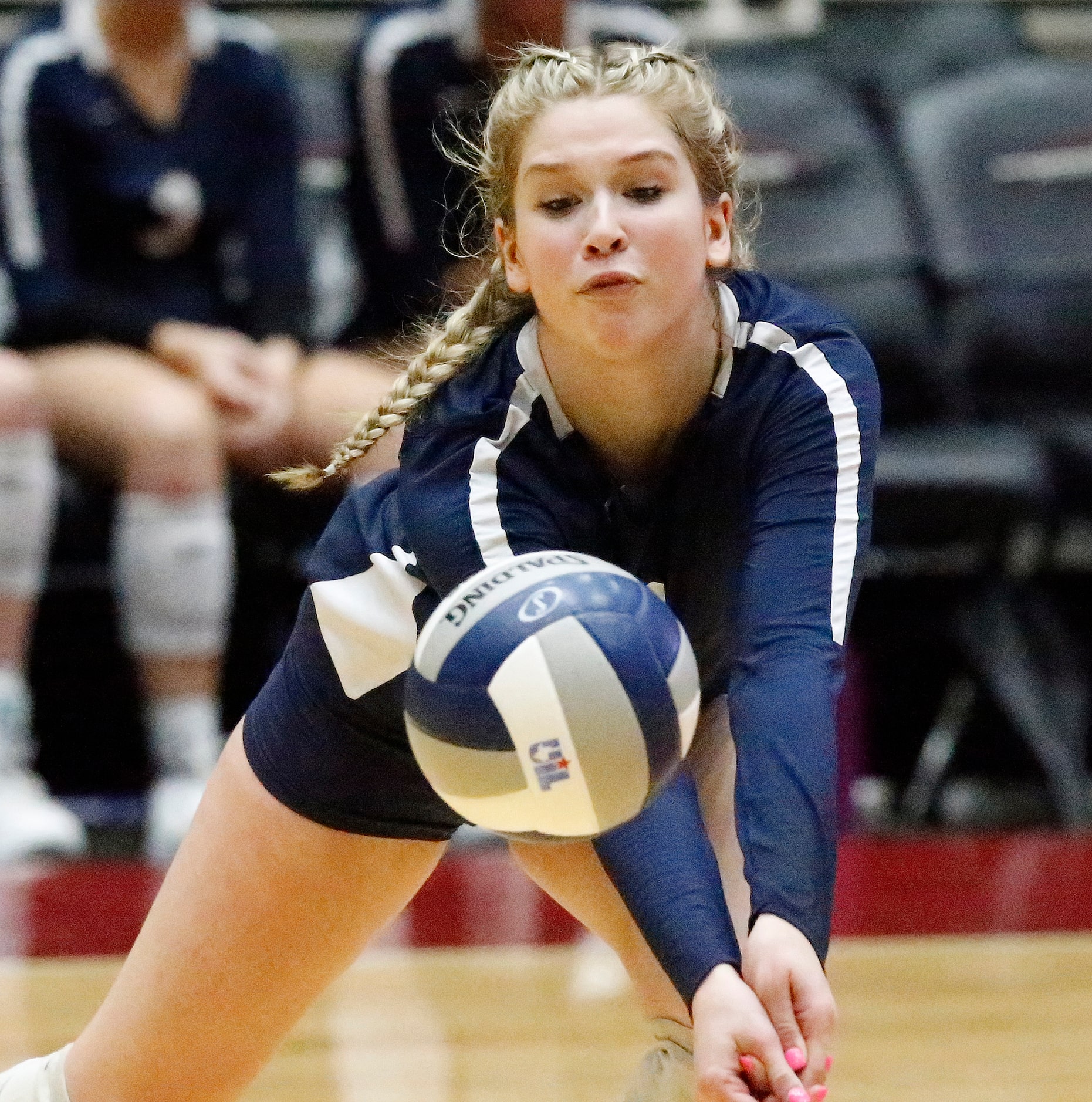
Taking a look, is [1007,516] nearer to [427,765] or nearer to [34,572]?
[34,572]

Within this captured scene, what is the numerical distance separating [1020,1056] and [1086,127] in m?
3.18

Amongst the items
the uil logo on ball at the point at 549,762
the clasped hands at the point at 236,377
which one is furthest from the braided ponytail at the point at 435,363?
the clasped hands at the point at 236,377

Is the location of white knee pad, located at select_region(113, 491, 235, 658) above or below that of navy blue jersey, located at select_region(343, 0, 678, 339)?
below

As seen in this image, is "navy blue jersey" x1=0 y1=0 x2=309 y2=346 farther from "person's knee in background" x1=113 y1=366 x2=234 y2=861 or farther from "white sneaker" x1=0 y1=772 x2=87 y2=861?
"white sneaker" x1=0 y1=772 x2=87 y2=861

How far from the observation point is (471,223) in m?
4.06

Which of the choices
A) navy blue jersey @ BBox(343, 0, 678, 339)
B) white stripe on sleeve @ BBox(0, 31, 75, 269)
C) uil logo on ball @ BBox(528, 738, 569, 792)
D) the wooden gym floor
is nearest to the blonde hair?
uil logo on ball @ BBox(528, 738, 569, 792)

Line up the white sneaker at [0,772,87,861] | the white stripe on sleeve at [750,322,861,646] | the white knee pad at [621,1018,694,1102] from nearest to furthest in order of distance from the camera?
1. the white stripe on sleeve at [750,322,861,646]
2. the white knee pad at [621,1018,694,1102]
3. the white sneaker at [0,772,87,861]

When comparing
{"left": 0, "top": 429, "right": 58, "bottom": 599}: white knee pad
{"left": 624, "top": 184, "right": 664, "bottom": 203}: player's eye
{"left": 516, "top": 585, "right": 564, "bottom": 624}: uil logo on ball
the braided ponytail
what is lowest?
{"left": 0, "top": 429, "right": 58, "bottom": 599}: white knee pad

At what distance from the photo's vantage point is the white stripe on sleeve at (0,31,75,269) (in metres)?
4.05

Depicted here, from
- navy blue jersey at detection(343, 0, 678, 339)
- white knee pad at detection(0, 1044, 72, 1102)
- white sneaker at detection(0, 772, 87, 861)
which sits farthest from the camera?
navy blue jersey at detection(343, 0, 678, 339)

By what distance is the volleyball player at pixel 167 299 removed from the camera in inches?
151

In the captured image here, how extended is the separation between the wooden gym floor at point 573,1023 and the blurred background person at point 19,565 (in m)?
0.69

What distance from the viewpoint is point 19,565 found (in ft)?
12.5

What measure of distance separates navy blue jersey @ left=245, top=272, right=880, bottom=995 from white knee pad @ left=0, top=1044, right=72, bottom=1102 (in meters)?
0.39
